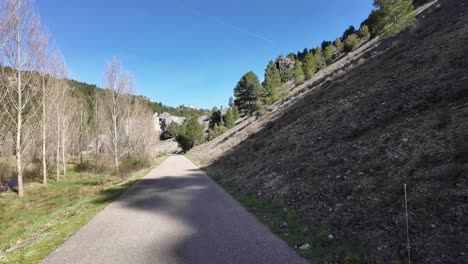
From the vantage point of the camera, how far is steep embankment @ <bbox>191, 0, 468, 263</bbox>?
17.3ft

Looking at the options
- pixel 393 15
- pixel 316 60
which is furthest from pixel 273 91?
pixel 393 15

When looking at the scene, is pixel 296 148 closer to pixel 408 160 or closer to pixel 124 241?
pixel 408 160

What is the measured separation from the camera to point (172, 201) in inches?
436

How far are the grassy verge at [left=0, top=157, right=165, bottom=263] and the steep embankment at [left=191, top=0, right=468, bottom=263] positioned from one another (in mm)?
6176

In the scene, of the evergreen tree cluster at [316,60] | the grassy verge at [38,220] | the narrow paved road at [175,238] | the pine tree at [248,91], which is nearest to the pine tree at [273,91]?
the evergreen tree cluster at [316,60]

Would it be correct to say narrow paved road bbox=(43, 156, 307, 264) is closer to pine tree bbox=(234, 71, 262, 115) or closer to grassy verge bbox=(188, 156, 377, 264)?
grassy verge bbox=(188, 156, 377, 264)

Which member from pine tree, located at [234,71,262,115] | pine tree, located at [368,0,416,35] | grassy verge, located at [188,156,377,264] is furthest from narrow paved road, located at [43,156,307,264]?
pine tree, located at [234,71,262,115]

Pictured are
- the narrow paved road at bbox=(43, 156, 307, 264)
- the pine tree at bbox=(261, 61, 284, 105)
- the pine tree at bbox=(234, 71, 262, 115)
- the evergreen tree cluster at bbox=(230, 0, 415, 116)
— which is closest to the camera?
the narrow paved road at bbox=(43, 156, 307, 264)

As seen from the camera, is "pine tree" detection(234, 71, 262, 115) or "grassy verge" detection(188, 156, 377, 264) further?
"pine tree" detection(234, 71, 262, 115)

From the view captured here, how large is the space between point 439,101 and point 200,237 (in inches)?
368

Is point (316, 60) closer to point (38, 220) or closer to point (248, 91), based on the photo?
point (248, 91)

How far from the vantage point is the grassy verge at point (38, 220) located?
600 cm

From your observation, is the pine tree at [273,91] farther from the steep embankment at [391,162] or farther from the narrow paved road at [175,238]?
the narrow paved road at [175,238]

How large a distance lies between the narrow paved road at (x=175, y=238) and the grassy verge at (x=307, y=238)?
0.86 ft
